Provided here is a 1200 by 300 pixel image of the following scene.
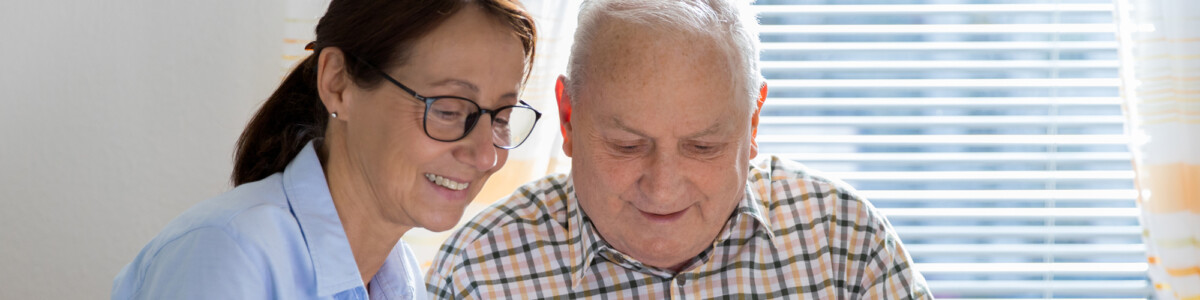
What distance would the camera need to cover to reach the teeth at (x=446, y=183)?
1334mm

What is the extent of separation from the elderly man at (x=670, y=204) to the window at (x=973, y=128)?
44.0 inches

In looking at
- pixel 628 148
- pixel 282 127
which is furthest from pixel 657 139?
pixel 282 127

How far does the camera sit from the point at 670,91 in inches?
59.4

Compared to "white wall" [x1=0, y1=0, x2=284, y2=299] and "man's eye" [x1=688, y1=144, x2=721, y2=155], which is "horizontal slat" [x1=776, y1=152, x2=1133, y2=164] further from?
"white wall" [x1=0, y1=0, x2=284, y2=299]

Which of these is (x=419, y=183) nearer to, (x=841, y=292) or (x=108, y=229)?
(x=841, y=292)

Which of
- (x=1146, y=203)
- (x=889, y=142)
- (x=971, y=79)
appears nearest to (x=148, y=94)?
(x=889, y=142)

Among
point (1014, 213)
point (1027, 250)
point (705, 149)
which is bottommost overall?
point (1027, 250)

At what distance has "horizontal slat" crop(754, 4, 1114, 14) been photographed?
2.87 meters

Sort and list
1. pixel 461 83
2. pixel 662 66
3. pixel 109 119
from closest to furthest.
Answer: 1. pixel 461 83
2. pixel 662 66
3. pixel 109 119

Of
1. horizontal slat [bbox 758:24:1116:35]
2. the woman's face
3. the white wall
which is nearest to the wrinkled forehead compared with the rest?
the woman's face

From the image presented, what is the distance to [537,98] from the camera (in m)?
2.36

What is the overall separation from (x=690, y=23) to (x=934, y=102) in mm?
1624

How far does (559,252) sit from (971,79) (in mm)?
1739

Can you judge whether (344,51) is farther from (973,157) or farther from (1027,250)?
(1027,250)
